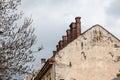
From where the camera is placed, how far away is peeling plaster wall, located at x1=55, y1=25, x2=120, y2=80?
1560 inches

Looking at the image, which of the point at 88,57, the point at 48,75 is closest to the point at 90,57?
the point at 88,57

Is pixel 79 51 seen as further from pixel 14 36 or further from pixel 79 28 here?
pixel 14 36

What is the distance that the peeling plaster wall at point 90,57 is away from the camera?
39.6m

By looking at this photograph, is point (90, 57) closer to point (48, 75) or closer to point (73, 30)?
point (73, 30)

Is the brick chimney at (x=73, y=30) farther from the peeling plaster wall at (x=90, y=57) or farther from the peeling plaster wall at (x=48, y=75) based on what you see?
the peeling plaster wall at (x=48, y=75)

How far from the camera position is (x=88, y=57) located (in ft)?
132

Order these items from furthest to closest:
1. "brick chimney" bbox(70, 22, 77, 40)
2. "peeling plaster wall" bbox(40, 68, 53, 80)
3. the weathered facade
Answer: "brick chimney" bbox(70, 22, 77, 40) < "peeling plaster wall" bbox(40, 68, 53, 80) < the weathered facade

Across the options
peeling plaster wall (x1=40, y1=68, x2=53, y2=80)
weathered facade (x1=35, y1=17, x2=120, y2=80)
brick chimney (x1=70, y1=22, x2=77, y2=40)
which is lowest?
peeling plaster wall (x1=40, y1=68, x2=53, y2=80)

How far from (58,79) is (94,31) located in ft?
16.3

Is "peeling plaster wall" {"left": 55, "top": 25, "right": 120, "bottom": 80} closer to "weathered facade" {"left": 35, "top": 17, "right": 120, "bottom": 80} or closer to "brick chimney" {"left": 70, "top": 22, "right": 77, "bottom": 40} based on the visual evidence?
"weathered facade" {"left": 35, "top": 17, "right": 120, "bottom": 80}

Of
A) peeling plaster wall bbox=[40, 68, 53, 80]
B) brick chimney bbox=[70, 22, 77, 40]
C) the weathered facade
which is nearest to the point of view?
the weathered facade

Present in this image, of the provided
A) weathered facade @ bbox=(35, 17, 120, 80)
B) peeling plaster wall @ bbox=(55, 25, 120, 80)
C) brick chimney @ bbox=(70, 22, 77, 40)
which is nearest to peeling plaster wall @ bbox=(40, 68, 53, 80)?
weathered facade @ bbox=(35, 17, 120, 80)

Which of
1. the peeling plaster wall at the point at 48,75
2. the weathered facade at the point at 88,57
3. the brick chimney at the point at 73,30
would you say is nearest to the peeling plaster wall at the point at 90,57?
the weathered facade at the point at 88,57

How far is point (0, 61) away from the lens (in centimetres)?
1923
